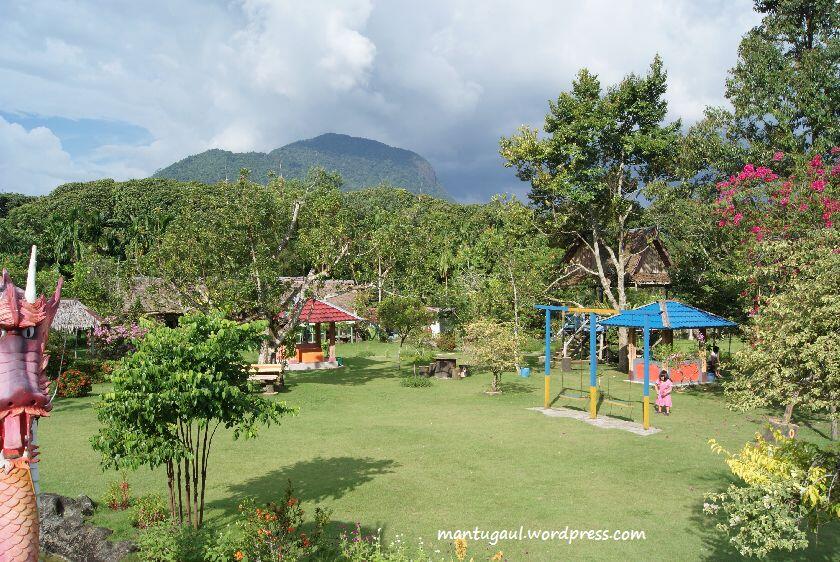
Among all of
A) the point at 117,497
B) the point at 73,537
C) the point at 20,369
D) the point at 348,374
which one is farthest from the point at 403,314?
the point at 20,369

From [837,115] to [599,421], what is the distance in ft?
56.7

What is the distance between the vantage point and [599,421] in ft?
59.8

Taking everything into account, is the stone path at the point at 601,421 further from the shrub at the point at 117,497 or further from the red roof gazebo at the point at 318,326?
the red roof gazebo at the point at 318,326

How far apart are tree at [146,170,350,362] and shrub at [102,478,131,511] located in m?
13.2

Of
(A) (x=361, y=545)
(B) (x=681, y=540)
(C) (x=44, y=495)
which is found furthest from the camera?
(C) (x=44, y=495)

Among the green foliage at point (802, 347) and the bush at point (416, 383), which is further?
the bush at point (416, 383)

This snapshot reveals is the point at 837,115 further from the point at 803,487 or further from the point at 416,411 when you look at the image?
the point at 803,487

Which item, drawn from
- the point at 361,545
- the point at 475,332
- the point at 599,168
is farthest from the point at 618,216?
the point at 361,545

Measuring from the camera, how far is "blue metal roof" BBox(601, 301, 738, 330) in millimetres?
22406

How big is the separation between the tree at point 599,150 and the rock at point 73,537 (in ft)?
77.7

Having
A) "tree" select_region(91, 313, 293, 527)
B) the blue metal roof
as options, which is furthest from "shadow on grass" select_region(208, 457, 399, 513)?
the blue metal roof

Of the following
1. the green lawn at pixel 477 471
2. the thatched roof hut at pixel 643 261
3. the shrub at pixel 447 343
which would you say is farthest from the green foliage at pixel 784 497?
the shrub at pixel 447 343

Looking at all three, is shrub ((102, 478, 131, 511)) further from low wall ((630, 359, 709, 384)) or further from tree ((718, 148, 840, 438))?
low wall ((630, 359, 709, 384))

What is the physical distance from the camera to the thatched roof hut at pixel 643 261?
31.8 m
